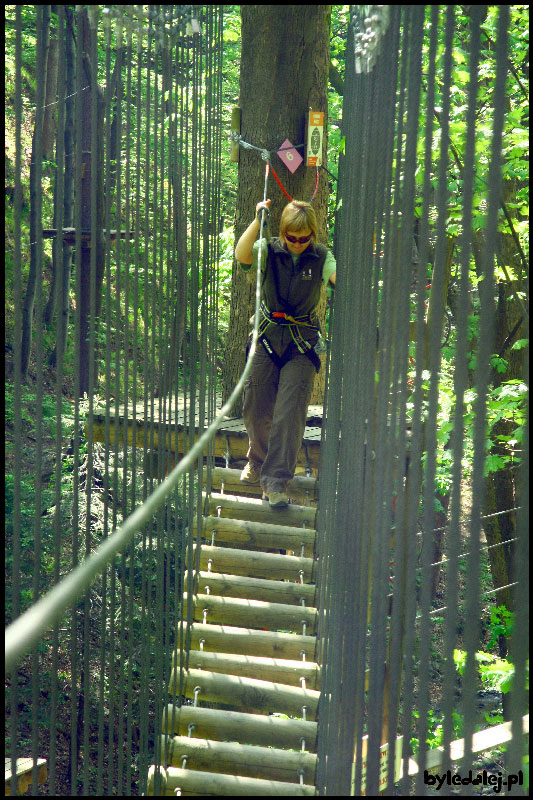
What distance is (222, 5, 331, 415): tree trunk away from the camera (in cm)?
496

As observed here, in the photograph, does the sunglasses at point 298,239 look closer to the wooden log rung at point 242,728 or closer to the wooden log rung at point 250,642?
the wooden log rung at point 250,642

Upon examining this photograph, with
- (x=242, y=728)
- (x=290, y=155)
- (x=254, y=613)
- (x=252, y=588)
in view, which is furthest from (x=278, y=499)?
(x=290, y=155)

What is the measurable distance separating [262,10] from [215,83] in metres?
0.53

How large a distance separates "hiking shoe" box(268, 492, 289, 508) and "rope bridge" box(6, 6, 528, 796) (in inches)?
1.9

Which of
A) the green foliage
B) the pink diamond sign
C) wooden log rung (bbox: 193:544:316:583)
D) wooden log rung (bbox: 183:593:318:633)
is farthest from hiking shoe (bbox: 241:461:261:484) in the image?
the pink diamond sign

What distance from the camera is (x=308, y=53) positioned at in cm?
503

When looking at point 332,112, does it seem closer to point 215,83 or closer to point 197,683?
point 215,83

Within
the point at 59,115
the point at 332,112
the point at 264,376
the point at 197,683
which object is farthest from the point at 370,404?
the point at 332,112

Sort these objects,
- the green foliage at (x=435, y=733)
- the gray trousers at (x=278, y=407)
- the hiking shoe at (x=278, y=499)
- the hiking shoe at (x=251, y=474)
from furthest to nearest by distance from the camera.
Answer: the hiking shoe at (x=251, y=474) → the hiking shoe at (x=278, y=499) → the gray trousers at (x=278, y=407) → the green foliage at (x=435, y=733)

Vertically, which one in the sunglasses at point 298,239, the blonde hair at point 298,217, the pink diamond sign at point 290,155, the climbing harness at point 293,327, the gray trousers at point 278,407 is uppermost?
the pink diamond sign at point 290,155

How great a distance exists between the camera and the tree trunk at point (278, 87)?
4.96 m

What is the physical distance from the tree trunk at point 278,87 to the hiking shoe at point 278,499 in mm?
1374

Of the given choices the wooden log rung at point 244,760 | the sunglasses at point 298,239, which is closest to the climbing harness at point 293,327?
the sunglasses at point 298,239

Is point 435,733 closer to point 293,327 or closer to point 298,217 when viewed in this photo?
point 293,327
